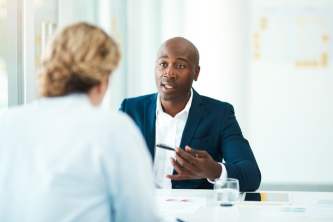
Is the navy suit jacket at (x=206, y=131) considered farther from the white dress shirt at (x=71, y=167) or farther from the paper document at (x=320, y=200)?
the white dress shirt at (x=71, y=167)

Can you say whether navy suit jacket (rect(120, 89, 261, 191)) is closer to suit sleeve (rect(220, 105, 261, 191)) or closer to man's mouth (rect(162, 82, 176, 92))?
suit sleeve (rect(220, 105, 261, 191))

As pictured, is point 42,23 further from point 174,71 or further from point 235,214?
point 235,214

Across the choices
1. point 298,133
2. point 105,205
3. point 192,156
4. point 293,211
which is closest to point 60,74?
point 105,205

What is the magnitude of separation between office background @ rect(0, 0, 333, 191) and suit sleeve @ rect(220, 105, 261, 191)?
219cm

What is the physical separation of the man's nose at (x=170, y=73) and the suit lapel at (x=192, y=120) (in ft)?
0.68

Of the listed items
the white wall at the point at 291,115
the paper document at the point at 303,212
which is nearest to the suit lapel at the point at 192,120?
the paper document at the point at 303,212

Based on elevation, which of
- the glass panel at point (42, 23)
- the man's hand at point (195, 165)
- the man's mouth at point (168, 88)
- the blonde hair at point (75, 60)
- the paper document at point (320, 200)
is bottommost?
the paper document at point (320, 200)

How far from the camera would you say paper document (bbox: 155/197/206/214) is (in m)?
1.49

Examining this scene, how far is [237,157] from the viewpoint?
2.06 m

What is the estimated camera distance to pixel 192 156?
1659 mm

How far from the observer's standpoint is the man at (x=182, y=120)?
2119 millimetres

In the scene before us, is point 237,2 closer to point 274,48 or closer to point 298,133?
point 274,48

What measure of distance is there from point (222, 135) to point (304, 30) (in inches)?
112

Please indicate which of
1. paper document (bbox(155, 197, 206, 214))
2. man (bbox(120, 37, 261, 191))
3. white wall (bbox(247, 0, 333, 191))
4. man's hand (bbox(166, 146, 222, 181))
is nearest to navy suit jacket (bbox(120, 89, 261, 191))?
man (bbox(120, 37, 261, 191))
